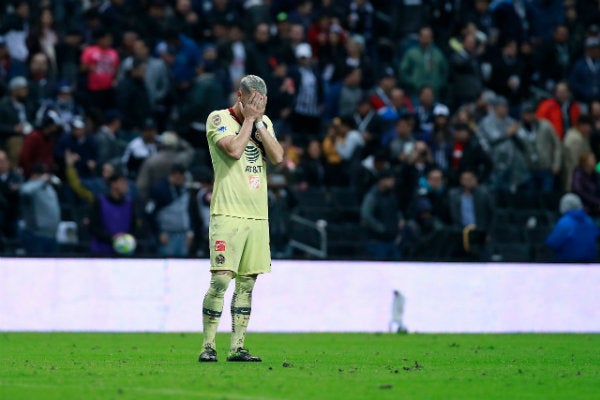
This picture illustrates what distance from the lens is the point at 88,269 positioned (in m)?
20.3

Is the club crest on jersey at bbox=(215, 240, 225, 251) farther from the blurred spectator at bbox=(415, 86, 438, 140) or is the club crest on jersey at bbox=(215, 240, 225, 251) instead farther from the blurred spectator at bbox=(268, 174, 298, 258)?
the blurred spectator at bbox=(415, 86, 438, 140)

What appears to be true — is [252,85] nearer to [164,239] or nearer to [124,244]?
[124,244]

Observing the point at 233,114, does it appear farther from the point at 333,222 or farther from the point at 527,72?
the point at 527,72

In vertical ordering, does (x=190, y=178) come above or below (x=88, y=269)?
above

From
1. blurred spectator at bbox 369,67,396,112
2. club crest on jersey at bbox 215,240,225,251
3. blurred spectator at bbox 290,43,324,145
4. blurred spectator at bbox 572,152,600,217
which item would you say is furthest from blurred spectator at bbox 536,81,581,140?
club crest on jersey at bbox 215,240,225,251

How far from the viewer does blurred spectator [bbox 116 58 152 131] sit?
25.3 metres

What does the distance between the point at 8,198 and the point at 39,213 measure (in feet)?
2.17

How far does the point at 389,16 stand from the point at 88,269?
40.0 ft

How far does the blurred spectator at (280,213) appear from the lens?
920 inches

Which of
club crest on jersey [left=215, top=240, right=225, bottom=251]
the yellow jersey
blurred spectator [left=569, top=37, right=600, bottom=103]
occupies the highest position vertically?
blurred spectator [left=569, top=37, right=600, bottom=103]

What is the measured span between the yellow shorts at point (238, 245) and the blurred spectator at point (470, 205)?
36.4 ft

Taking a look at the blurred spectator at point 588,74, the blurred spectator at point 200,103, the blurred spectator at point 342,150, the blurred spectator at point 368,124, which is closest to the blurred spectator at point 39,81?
the blurred spectator at point 200,103

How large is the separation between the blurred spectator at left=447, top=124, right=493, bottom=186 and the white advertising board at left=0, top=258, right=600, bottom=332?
399 cm

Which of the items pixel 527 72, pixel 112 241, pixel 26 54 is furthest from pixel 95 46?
pixel 527 72
